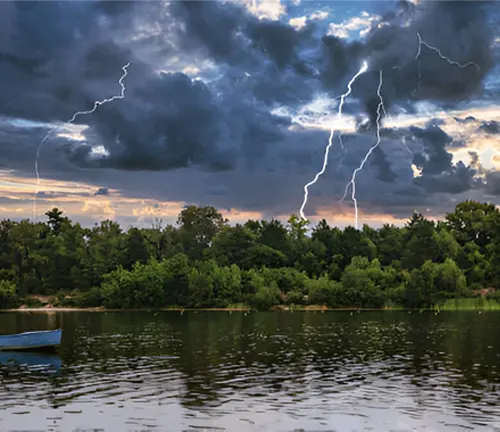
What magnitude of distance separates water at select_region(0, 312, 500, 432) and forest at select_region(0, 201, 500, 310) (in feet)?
241

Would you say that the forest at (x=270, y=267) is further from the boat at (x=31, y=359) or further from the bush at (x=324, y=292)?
the boat at (x=31, y=359)

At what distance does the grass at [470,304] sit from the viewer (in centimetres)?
14350

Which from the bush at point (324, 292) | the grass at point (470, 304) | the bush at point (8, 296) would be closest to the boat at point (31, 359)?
the bush at point (324, 292)

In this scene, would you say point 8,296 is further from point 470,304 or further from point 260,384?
point 260,384

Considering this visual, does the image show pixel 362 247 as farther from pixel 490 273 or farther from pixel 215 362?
pixel 215 362

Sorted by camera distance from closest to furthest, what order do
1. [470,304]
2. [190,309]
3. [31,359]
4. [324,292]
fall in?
[31,359]
[470,304]
[324,292]
[190,309]

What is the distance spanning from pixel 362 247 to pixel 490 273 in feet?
112

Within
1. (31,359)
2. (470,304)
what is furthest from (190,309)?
(31,359)

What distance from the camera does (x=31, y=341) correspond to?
64.1 meters

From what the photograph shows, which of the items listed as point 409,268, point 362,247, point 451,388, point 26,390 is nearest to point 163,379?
point 26,390

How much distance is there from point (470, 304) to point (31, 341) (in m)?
107

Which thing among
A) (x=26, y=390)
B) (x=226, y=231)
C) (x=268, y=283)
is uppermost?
(x=226, y=231)

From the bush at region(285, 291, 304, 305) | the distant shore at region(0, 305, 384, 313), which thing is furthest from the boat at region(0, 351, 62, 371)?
the bush at region(285, 291, 304, 305)

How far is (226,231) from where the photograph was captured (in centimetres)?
18762
